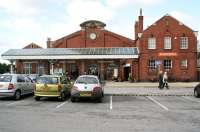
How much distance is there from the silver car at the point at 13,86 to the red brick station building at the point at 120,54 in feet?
83.1

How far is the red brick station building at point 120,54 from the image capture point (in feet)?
148

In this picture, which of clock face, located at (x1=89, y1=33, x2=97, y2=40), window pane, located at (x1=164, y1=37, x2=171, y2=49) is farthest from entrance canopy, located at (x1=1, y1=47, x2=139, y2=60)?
window pane, located at (x1=164, y1=37, x2=171, y2=49)

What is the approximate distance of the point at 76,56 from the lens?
47031 mm

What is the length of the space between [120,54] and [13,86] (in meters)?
27.4

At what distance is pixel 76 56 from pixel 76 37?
8.31 metres

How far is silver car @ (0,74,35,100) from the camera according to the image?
20.1 m

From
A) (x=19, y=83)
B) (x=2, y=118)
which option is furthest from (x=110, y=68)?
(x=2, y=118)

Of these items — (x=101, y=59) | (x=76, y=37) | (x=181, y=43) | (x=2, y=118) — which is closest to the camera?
(x=2, y=118)

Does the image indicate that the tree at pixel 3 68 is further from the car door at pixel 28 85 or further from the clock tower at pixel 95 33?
the car door at pixel 28 85

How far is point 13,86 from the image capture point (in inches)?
799

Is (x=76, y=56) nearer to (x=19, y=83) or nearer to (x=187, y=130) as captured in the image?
(x=19, y=83)

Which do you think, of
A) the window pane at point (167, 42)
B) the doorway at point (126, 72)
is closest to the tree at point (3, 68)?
the doorway at point (126, 72)

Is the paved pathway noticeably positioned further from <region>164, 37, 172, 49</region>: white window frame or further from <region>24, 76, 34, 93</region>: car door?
<region>164, 37, 172, 49</region>: white window frame

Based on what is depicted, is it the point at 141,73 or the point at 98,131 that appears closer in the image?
the point at 98,131
